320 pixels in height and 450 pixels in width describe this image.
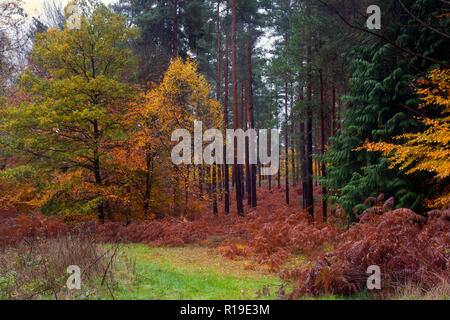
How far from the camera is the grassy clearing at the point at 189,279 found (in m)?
5.52

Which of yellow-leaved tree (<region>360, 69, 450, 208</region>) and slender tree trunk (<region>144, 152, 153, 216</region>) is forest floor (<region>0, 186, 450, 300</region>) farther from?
slender tree trunk (<region>144, 152, 153, 216</region>)

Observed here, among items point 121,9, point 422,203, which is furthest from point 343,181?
point 121,9

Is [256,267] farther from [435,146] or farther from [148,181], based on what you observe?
[148,181]

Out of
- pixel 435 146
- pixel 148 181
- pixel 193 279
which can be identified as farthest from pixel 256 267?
pixel 148 181

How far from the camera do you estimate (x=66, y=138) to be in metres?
13.5

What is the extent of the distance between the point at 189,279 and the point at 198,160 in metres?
8.72

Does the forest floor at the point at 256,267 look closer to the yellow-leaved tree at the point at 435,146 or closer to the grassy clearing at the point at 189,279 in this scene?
the grassy clearing at the point at 189,279

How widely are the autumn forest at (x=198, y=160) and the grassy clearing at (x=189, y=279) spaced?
6 cm

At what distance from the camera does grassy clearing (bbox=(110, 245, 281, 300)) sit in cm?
552

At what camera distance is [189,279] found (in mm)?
6789

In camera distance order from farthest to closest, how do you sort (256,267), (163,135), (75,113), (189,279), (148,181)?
(148,181) < (163,135) < (75,113) < (256,267) < (189,279)

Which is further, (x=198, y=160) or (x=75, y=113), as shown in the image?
(x=198, y=160)
